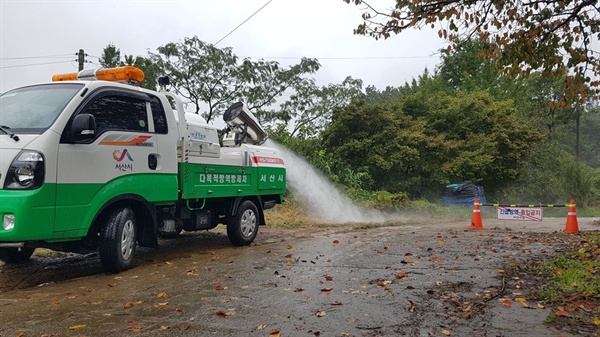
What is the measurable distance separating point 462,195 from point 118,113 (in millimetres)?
22237

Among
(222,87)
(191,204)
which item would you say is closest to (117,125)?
(191,204)

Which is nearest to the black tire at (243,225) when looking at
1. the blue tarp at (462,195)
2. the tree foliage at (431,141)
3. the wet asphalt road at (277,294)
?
the wet asphalt road at (277,294)

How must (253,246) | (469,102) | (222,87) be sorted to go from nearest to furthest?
(253,246) < (222,87) < (469,102)

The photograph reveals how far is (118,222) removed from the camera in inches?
257

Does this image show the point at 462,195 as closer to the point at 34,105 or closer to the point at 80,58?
the point at 80,58

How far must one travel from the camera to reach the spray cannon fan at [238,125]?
33.2ft

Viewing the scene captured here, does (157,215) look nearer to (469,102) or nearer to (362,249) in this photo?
(362,249)

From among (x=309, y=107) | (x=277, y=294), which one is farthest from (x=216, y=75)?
(x=277, y=294)

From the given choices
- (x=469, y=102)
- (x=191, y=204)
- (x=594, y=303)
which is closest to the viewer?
(x=594, y=303)

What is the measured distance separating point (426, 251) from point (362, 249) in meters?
1.11

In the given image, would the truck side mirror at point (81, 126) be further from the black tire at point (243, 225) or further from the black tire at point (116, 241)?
the black tire at point (243, 225)

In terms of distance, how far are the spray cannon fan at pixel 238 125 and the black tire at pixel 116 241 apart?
3.62 meters

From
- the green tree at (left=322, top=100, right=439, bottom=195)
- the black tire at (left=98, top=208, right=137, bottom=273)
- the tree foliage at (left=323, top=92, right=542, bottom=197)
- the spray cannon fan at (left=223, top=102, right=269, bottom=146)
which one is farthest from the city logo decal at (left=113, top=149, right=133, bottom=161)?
the tree foliage at (left=323, top=92, right=542, bottom=197)

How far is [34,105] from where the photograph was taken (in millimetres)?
6215
